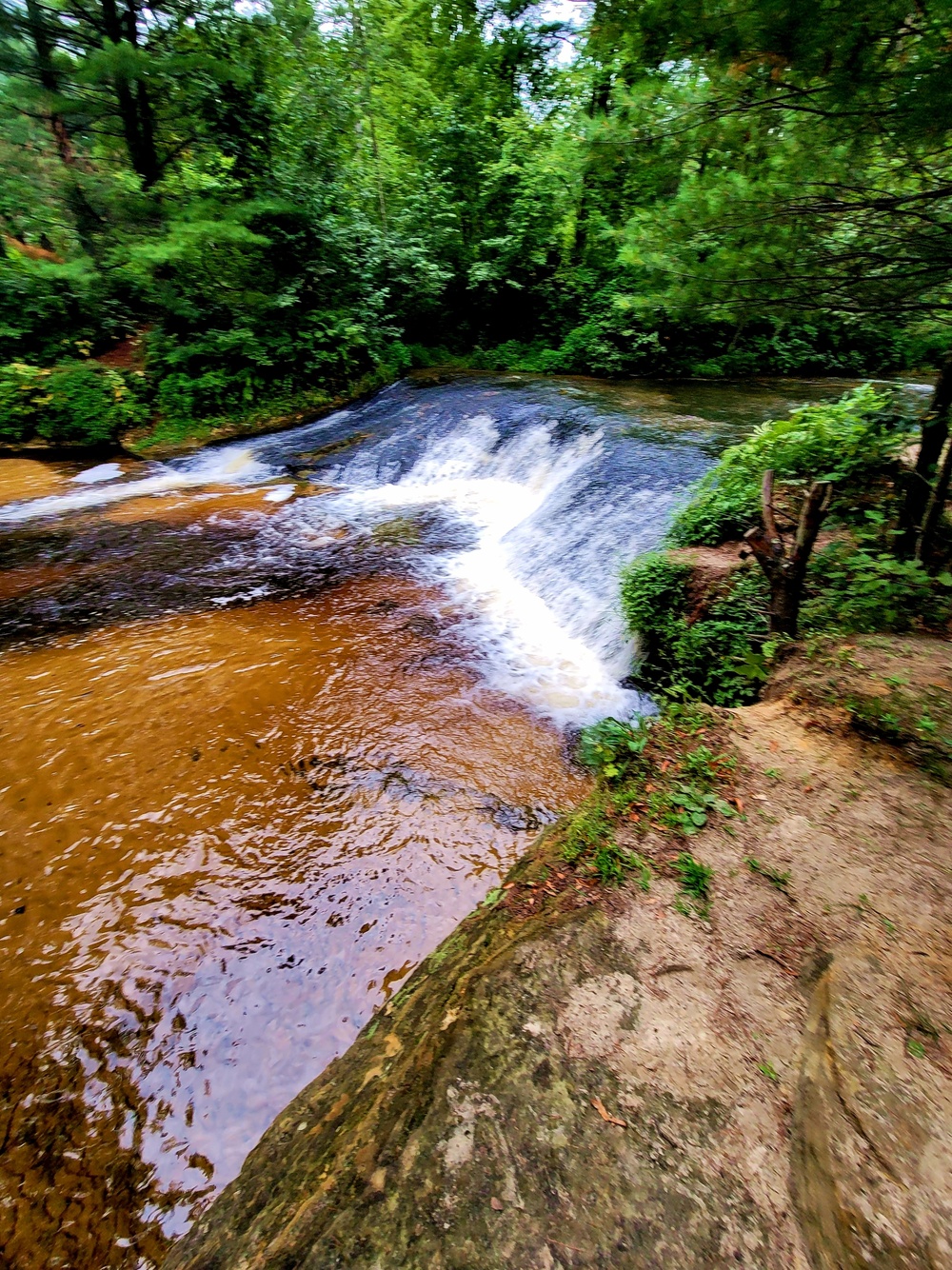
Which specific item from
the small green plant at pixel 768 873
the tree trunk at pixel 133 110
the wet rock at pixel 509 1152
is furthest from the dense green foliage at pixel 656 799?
the tree trunk at pixel 133 110

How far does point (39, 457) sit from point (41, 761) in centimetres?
904

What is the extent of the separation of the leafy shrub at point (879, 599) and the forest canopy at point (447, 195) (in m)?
1.43

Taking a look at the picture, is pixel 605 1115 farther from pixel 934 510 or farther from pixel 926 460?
pixel 926 460

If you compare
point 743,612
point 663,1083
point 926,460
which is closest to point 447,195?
point 926,460

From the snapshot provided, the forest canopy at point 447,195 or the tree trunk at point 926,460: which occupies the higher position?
the forest canopy at point 447,195

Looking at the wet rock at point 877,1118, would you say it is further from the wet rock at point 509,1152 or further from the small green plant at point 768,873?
the small green plant at point 768,873

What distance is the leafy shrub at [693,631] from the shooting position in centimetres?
433

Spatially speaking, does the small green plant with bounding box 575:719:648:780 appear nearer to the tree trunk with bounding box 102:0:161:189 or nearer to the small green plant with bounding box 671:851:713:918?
the small green plant with bounding box 671:851:713:918

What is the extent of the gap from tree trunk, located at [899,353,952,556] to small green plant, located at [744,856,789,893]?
3015 mm

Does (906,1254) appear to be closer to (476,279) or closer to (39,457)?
(39,457)

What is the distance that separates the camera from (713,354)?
1333cm

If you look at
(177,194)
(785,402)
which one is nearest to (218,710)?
(785,402)

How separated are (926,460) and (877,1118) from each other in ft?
13.5

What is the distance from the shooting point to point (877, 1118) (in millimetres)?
1536
